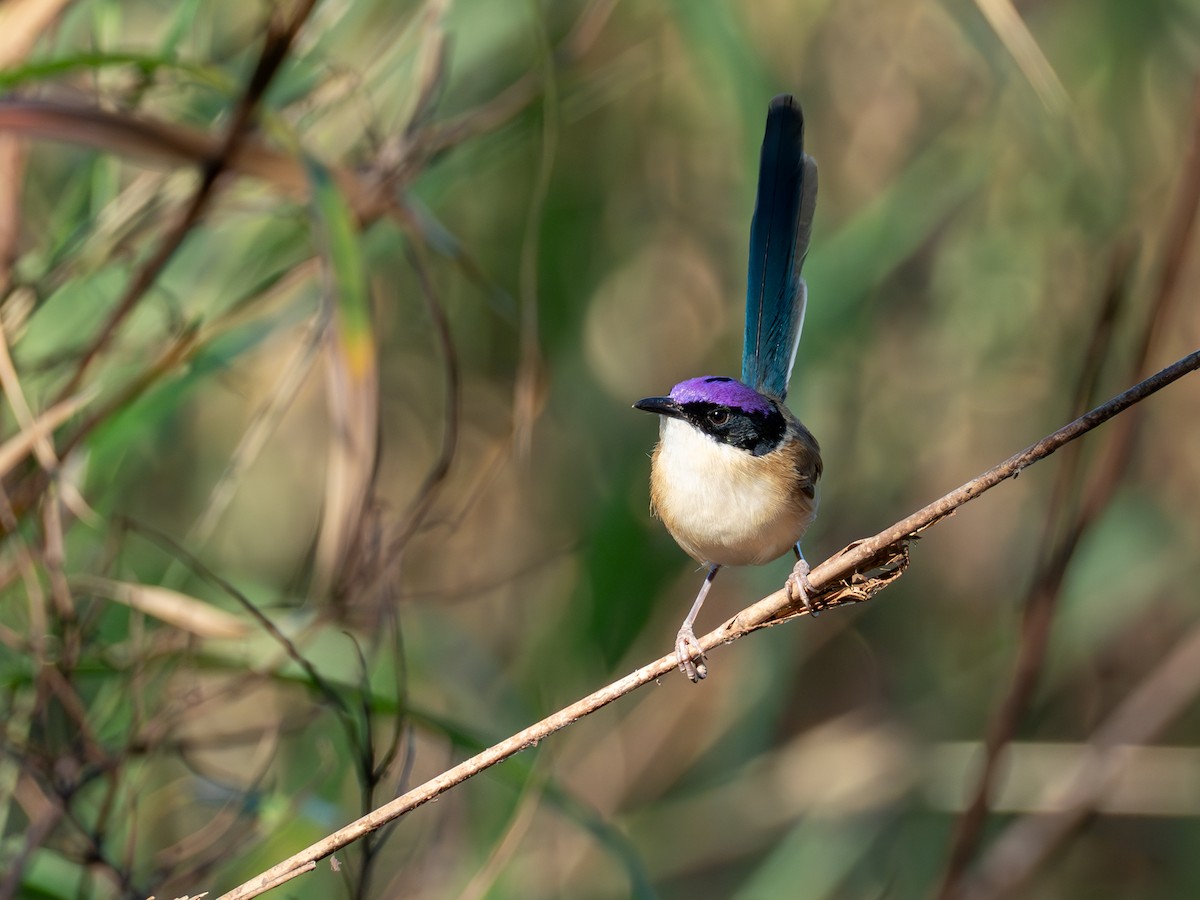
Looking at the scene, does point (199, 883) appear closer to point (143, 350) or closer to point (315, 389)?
point (143, 350)

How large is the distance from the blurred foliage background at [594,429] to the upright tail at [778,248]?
0.41 meters

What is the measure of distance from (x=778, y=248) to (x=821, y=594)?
3.04 feet

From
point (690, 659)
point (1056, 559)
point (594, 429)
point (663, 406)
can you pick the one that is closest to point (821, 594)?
point (690, 659)

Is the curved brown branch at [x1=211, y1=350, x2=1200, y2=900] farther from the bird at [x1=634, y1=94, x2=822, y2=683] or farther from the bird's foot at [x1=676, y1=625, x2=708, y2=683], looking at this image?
the bird at [x1=634, y1=94, x2=822, y2=683]

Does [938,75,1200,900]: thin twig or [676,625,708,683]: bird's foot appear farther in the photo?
[938,75,1200,900]: thin twig

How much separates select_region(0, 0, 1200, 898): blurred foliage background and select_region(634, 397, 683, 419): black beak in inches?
10.9

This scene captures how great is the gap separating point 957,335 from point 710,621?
105cm

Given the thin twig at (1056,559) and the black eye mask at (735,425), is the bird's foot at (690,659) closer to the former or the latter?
the black eye mask at (735,425)

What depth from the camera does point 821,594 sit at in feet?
5.18

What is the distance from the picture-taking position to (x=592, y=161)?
345 cm

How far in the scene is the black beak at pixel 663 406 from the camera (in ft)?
7.68

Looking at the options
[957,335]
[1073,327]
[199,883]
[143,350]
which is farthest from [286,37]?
[1073,327]

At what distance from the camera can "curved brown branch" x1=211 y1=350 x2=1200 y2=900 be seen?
1260 mm

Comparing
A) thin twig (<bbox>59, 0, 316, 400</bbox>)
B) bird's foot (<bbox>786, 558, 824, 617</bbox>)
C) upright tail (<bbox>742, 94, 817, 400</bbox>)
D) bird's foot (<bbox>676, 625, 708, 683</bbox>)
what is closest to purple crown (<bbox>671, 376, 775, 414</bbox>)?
upright tail (<bbox>742, 94, 817, 400</bbox>)
